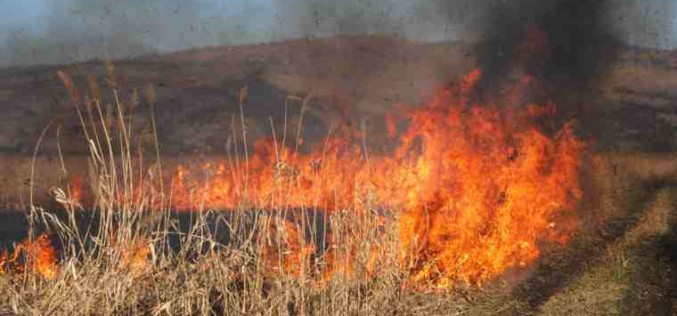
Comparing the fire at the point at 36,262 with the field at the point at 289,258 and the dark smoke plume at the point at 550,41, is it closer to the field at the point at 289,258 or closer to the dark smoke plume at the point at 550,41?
the field at the point at 289,258

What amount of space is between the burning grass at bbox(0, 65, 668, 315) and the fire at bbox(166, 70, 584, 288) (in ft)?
0.06

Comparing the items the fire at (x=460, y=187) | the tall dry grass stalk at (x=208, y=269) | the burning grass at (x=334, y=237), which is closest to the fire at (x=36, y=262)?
the burning grass at (x=334, y=237)

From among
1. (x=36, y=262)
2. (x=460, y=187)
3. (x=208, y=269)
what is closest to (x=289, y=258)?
(x=208, y=269)

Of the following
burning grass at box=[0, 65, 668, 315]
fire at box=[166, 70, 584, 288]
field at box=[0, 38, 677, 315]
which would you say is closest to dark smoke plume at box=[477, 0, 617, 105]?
fire at box=[166, 70, 584, 288]

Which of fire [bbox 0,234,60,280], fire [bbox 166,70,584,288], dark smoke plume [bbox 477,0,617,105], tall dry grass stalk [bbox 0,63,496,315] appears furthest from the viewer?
dark smoke plume [bbox 477,0,617,105]

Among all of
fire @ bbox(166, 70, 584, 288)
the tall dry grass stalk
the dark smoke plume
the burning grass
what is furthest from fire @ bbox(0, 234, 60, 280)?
the dark smoke plume

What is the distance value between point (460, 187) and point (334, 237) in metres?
2.25

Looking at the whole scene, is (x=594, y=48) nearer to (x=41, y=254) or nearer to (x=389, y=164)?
(x=389, y=164)

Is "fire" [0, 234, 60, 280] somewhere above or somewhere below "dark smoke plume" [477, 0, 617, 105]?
below

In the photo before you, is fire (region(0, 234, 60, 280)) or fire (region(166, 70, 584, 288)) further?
fire (region(166, 70, 584, 288))

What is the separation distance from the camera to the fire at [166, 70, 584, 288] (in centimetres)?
675

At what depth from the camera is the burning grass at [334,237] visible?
19.5ft

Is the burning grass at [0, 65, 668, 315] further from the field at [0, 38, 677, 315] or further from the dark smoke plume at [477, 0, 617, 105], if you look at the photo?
the dark smoke plume at [477, 0, 617, 105]

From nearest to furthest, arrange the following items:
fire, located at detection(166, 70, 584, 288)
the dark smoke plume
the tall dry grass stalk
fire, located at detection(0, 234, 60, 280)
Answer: the tall dry grass stalk < fire, located at detection(0, 234, 60, 280) < fire, located at detection(166, 70, 584, 288) < the dark smoke plume
